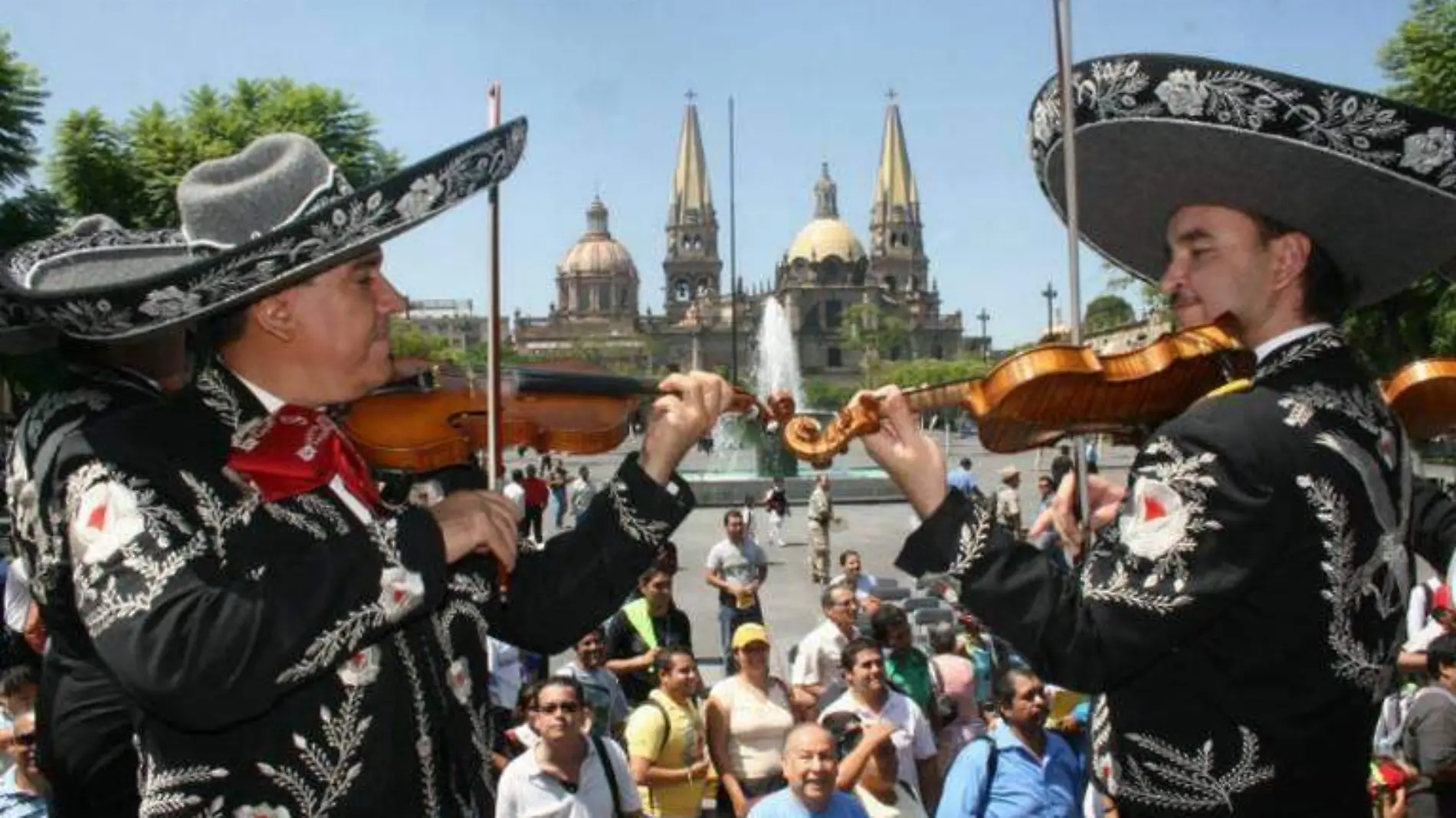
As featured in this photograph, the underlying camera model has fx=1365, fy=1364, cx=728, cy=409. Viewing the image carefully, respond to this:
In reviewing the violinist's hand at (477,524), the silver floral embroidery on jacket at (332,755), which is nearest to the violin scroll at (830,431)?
the violinist's hand at (477,524)

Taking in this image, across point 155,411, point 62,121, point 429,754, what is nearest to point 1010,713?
point 429,754

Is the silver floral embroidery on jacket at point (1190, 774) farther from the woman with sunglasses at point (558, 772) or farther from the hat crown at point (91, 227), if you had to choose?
the woman with sunglasses at point (558, 772)

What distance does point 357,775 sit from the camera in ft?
7.25

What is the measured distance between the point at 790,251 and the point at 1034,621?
140 meters

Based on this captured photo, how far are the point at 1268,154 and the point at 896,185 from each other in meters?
147

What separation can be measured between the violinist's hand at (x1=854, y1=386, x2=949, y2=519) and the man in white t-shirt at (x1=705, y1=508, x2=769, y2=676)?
7531 mm

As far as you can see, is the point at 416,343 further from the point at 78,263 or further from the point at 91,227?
the point at 78,263

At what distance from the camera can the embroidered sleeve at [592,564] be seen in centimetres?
264

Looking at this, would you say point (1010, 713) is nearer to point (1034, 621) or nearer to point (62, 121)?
point (1034, 621)

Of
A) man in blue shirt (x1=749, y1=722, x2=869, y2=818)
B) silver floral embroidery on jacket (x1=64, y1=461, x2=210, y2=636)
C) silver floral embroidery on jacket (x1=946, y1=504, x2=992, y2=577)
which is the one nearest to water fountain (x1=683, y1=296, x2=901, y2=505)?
man in blue shirt (x1=749, y1=722, x2=869, y2=818)

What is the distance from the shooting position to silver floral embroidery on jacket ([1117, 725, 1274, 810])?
2.26 metres

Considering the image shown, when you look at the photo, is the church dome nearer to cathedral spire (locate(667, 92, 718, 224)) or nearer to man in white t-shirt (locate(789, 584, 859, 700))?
cathedral spire (locate(667, 92, 718, 224))

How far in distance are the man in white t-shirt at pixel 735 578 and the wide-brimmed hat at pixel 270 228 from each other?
7.92m

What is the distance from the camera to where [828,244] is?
13762 cm
